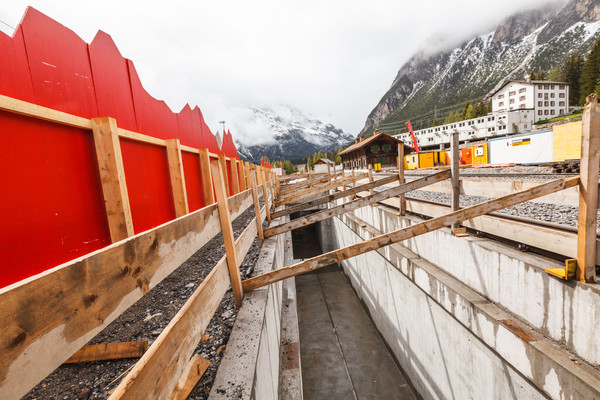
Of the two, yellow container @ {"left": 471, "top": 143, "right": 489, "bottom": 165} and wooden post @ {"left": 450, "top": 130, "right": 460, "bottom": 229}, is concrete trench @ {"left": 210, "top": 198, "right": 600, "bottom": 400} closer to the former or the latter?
wooden post @ {"left": 450, "top": 130, "right": 460, "bottom": 229}

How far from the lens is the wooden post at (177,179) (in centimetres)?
395

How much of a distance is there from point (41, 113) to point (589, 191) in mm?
5167

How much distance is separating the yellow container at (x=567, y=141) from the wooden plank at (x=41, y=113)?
1709 cm

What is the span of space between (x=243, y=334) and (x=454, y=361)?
4.73 m

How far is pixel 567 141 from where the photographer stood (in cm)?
1289

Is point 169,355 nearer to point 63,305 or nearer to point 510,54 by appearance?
point 63,305

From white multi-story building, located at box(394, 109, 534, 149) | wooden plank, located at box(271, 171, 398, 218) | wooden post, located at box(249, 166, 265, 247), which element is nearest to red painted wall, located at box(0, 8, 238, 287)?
wooden post, located at box(249, 166, 265, 247)

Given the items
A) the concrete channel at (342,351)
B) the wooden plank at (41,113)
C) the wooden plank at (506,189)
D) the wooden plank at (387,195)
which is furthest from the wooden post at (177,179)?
the concrete channel at (342,351)

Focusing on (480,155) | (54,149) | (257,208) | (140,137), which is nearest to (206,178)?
(257,208)

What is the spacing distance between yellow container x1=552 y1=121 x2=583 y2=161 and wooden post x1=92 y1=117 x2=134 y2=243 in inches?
664

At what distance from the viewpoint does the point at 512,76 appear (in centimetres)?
12725

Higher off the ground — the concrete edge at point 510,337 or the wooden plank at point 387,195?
the wooden plank at point 387,195

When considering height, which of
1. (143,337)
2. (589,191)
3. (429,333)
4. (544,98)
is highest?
(544,98)

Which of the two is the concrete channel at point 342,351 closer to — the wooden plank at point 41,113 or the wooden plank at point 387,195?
the wooden plank at point 387,195
